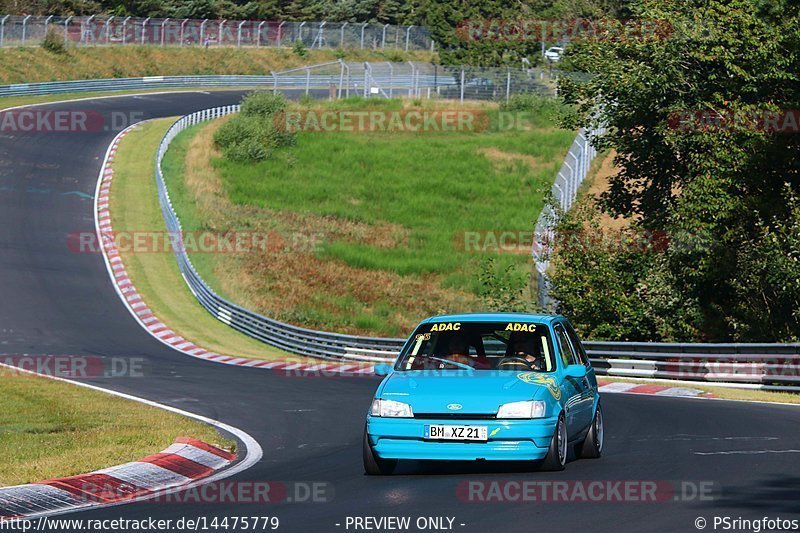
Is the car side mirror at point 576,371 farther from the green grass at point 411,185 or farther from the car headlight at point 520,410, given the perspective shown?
the green grass at point 411,185

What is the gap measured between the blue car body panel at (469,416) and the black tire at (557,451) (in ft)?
0.30

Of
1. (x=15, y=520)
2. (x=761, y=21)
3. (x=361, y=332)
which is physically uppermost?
(x=761, y=21)

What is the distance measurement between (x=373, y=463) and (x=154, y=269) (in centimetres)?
3304

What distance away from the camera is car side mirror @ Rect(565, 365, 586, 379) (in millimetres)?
11641

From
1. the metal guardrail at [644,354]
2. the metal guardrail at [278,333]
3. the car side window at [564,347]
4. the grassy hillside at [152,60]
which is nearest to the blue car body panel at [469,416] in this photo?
the car side window at [564,347]

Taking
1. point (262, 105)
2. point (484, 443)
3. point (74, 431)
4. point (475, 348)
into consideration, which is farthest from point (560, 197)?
point (262, 105)

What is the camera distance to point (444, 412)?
10.7 m

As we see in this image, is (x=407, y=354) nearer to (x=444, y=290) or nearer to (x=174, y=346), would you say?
(x=174, y=346)

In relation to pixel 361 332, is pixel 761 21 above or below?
above

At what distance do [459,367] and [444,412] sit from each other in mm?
1033

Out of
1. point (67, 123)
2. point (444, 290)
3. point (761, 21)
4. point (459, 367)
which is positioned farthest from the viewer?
point (67, 123)

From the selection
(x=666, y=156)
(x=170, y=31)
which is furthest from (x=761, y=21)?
(x=170, y=31)

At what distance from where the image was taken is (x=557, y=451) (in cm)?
1080

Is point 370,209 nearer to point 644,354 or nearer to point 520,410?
point 644,354
